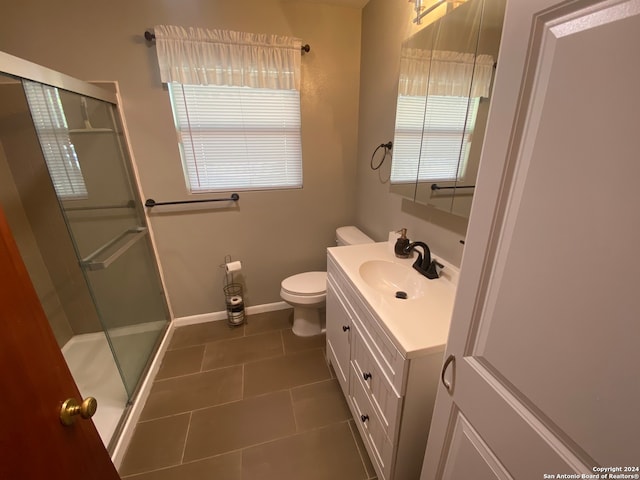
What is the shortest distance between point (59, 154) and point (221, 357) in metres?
1.62

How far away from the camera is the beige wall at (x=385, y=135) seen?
143 cm

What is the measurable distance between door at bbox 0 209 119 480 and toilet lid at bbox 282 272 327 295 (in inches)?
57.6

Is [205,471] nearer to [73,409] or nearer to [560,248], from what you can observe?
[73,409]

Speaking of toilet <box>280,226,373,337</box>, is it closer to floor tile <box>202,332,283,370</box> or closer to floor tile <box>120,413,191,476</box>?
floor tile <box>202,332,283,370</box>

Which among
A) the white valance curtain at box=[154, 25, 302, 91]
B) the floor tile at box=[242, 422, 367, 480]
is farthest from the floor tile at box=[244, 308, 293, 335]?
the white valance curtain at box=[154, 25, 302, 91]

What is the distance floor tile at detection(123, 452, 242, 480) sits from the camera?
1.33 metres

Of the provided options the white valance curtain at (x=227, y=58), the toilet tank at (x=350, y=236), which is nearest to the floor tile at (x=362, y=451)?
the toilet tank at (x=350, y=236)

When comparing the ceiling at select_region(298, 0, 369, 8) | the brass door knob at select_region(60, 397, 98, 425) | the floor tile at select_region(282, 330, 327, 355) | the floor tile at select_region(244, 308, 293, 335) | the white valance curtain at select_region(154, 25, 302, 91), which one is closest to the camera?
the brass door knob at select_region(60, 397, 98, 425)

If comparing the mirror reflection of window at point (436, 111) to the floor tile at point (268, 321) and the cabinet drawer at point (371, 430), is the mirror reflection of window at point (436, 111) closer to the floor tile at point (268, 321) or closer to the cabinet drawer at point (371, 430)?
the cabinet drawer at point (371, 430)

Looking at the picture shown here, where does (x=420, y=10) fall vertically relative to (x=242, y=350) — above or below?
above

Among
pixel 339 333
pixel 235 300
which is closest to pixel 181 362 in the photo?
pixel 235 300

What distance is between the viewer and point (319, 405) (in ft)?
5.51

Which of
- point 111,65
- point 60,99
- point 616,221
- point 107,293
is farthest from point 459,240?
point 111,65

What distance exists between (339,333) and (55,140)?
6.08ft
